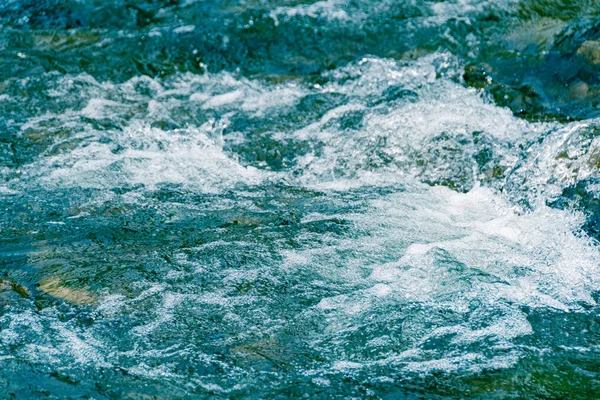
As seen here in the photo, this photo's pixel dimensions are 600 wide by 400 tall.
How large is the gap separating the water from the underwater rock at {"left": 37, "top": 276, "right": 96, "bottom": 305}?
0.05ft

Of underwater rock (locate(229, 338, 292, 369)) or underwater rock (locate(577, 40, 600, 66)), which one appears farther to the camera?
underwater rock (locate(577, 40, 600, 66))

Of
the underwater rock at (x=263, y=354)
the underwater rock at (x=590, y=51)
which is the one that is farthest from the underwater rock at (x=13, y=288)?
the underwater rock at (x=590, y=51)

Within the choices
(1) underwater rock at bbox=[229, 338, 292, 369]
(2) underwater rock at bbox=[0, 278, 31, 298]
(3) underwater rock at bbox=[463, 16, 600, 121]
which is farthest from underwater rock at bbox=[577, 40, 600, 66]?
(2) underwater rock at bbox=[0, 278, 31, 298]

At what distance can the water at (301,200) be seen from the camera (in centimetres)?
330

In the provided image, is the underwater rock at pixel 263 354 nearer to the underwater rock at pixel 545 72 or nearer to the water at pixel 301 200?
the water at pixel 301 200

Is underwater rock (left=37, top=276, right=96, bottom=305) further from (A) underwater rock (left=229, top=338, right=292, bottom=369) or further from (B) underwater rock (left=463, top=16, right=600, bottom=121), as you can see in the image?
(B) underwater rock (left=463, top=16, right=600, bottom=121)

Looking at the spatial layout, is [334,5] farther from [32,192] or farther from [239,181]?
[32,192]

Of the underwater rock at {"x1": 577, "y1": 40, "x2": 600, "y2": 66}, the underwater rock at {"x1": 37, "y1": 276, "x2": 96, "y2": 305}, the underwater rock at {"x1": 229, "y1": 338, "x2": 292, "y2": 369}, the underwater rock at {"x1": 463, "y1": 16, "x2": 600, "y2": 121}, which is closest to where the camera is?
the underwater rock at {"x1": 229, "y1": 338, "x2": 292, "y2": 369}

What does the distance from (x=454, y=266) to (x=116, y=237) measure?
195 centimetres

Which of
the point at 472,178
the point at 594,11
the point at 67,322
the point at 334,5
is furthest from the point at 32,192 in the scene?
the point at 594,11

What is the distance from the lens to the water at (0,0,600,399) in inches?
130

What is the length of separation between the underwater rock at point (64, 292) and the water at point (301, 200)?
2 centimetres

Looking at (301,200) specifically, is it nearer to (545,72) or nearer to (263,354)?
(263,354)

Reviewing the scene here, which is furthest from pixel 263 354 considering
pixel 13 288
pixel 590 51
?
pixel 590 51
